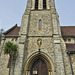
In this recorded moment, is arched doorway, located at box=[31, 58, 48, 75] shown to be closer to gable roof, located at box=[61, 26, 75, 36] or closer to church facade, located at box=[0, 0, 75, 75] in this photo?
church facade, located at box=[0, 0, 75, 75]

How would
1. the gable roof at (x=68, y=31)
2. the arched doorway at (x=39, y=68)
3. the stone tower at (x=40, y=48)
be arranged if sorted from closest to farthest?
1. the stone tower at (x=40, y=48)
2. the arched doorway at (x=39, y=68)
3. the gable roof at (x=68, y=31)

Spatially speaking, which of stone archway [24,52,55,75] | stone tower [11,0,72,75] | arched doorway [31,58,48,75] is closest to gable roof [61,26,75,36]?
stone tower [11,0,72,75]

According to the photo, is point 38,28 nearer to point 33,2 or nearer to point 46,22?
point 46,22

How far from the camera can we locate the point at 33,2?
15430 mm

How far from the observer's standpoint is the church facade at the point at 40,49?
28.5 ft

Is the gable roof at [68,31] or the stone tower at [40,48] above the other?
the gable roof at [68,31]

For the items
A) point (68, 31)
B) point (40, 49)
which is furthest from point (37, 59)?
point (68, 31)

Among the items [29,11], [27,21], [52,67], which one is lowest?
[52,67]

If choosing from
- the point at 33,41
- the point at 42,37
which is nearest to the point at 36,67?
the point at 33,41

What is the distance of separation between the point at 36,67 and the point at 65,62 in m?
3.58

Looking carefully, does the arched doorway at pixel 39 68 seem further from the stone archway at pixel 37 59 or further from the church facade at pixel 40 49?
the stone archway at pixel 37 59

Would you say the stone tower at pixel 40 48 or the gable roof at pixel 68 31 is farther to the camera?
the gable roof at pixel 68 31

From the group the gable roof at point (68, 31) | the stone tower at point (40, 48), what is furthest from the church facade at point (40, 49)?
the gable roof at point (68, 31)

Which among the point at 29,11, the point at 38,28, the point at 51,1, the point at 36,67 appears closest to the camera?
the point at 36,67
